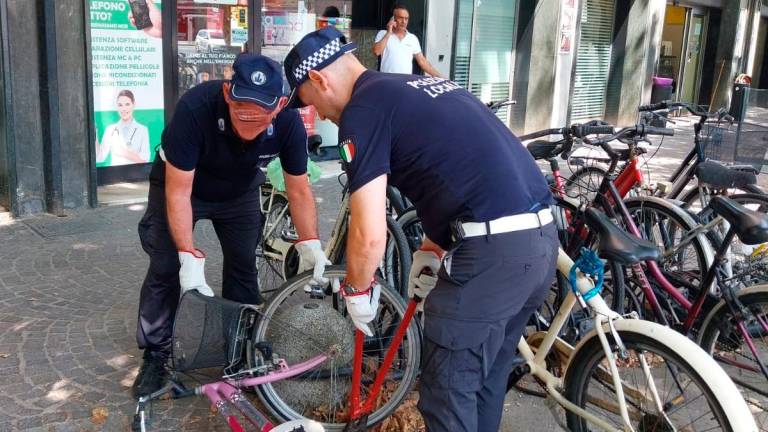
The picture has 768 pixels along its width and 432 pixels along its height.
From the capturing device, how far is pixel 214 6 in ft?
25.7

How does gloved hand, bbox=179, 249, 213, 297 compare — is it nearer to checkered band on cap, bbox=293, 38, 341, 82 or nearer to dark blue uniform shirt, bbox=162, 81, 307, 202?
dark blue uniform shirt, bbox=162, 81, 307, 202

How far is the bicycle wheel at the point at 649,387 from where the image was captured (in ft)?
7.94

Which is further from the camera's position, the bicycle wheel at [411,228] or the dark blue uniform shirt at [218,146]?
the bicycle wheel at [411,228]

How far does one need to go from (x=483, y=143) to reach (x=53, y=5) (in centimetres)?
518

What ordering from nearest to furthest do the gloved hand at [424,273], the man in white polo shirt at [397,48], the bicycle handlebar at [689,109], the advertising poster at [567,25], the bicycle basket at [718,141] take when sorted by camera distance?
the gloved hand at [424,273] < the bicycle handlebar at [689,109] < the bicycle basket at [718,141] < the man in white polo shirt at [397,48] < the advertising poster at [567,25]

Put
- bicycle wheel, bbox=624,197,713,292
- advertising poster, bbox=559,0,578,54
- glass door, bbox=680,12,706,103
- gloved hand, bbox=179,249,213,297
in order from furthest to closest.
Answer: glass door, bbox=680,12,706,103 → advertising poster, bbox=559,0,578,54 → bicycle wheel, bbox=624,197,713,292 → gloved hand, bbox=179,249,213,297

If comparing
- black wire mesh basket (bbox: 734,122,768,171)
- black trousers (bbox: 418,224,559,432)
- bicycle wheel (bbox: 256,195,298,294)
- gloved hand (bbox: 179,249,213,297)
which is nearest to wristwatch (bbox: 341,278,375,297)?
black trousers (bbox: 418,224,559,432)

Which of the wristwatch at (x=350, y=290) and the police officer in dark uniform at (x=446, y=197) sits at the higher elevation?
the police officer in dark uniform at (x=446, y=197)

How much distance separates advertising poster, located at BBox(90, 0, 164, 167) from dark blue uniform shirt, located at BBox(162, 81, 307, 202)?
13.3 ft

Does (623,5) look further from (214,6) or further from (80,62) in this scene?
(80,62)

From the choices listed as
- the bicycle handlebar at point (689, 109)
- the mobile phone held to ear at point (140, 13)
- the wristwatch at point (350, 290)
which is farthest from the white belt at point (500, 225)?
the mobile phone held to ear at point (140, 13)

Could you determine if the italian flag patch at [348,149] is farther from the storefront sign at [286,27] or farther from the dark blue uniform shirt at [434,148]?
the storefront sign at [286,27]

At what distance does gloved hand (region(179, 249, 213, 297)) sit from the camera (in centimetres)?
313

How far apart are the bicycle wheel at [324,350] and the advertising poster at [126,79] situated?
462cm
